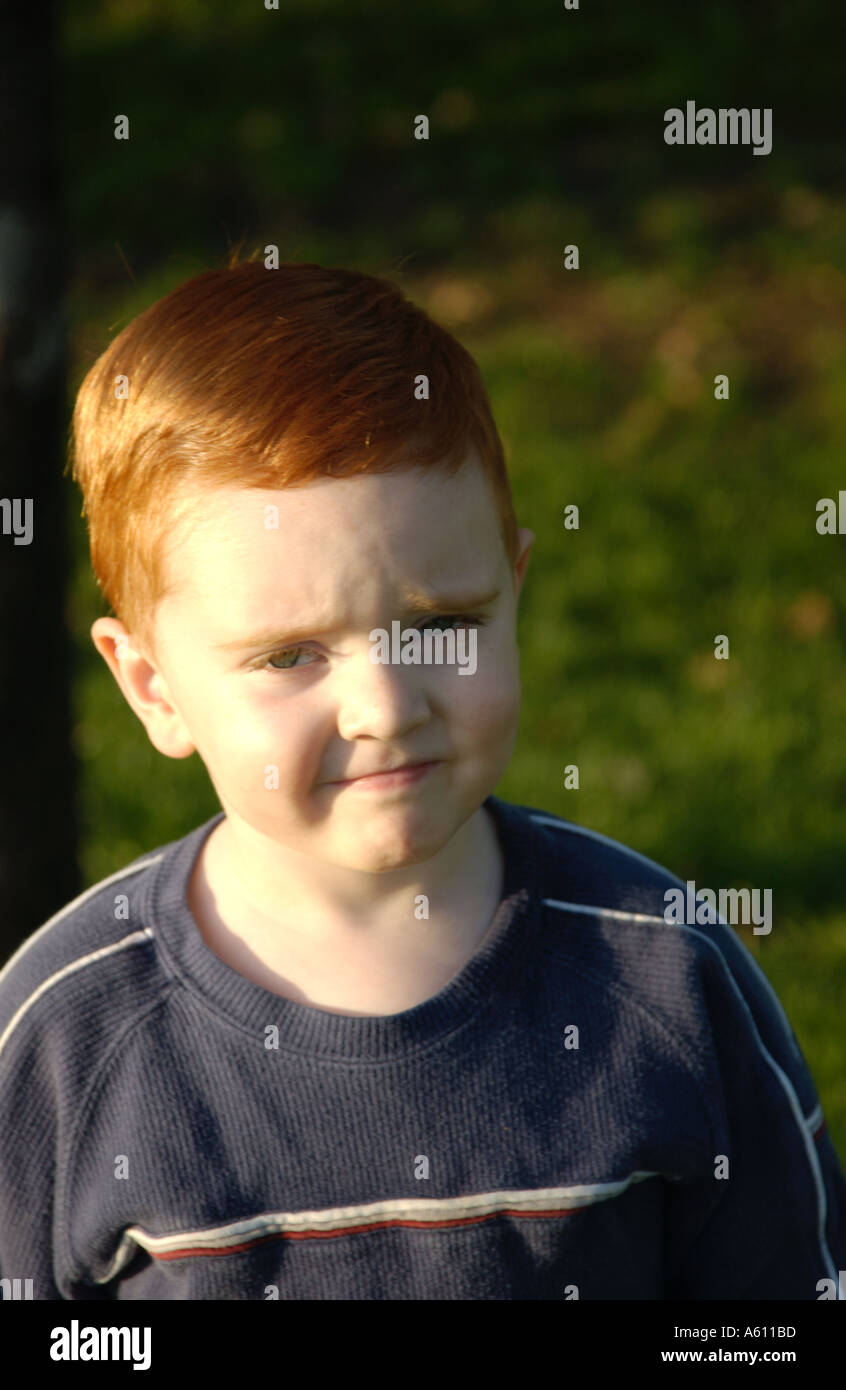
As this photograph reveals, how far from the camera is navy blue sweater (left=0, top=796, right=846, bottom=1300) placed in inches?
75.4

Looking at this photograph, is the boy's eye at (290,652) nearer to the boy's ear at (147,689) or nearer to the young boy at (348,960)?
the young boy at (348,960)

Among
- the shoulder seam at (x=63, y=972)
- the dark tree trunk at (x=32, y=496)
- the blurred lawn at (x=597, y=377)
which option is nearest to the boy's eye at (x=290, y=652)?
the shoulder seam at (x=63, y=972)

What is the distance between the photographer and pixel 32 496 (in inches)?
117

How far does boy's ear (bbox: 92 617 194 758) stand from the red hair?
34 mm

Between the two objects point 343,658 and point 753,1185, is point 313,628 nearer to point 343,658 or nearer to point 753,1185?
point 343,658

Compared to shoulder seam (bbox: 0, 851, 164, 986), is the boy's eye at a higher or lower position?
higher

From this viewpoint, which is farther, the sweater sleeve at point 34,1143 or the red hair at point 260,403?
the sweater sleeve at point 34,1143

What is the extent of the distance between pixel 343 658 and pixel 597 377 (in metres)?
4.88

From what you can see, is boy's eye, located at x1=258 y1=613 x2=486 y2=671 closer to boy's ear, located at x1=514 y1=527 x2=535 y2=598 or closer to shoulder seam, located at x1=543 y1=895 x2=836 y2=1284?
boy's ear, located at x1=514 y1=527 x2=535 y2=598

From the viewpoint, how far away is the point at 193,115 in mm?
8070

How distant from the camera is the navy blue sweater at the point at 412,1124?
1.92 metres

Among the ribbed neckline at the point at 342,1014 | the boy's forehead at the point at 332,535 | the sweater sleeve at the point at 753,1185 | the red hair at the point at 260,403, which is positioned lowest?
the sweater sleeve at the point at 753,1185

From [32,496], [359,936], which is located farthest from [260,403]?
[32,496]

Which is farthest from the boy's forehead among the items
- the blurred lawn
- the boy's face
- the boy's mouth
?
the blurred lawn
